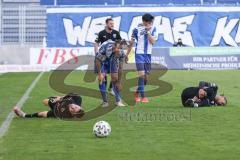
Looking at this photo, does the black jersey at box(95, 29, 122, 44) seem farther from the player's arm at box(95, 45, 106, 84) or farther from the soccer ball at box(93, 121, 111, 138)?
the soccer ball at box(93, 121, 111, 138)

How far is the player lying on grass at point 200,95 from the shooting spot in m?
13.8

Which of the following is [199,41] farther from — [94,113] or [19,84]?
[94,113]

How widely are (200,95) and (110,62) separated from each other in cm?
211

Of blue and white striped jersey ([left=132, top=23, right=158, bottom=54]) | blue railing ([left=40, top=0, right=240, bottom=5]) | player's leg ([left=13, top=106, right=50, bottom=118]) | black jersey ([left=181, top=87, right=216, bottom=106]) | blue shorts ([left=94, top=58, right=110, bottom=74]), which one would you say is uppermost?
blue railing ([left=40, top=0, right=240, bottom=5])

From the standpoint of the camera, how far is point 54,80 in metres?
23.4

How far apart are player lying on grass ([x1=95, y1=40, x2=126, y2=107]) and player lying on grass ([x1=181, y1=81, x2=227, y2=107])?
5.00 ft

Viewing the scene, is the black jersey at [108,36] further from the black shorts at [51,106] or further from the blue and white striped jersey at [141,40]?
the black shorts at [51,106]

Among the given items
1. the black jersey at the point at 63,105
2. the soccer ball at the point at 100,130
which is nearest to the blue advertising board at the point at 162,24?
the black jersey at the point at 63,105

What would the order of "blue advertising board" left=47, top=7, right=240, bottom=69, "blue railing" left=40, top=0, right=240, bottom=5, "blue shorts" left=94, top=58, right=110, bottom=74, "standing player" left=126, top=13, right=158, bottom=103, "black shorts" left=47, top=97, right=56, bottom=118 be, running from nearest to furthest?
"black shorts" left=47, top=97, right=56, bottom=118 → "blue shorts" left=94, top=58, right=110, bottom=74 → "standing player" left=126, top=13, right=158, bottom=103 → "blue advertising board" left=47, top=7, right=240, bottom=69 → "blue railing" left=40, top=0, right=240, bottom=5

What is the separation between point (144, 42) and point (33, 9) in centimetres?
2629

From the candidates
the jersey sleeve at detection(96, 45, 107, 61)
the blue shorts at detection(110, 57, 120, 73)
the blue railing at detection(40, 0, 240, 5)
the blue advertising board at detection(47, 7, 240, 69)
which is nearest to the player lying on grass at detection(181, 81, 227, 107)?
the blue shorts at detection(110, 57, 120, 73)

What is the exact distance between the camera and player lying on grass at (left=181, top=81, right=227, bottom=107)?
544 inches

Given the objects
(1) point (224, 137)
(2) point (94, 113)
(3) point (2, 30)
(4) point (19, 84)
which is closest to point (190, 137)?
(1) point (224, 137)

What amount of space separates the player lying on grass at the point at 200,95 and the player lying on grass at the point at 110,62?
1524mm
